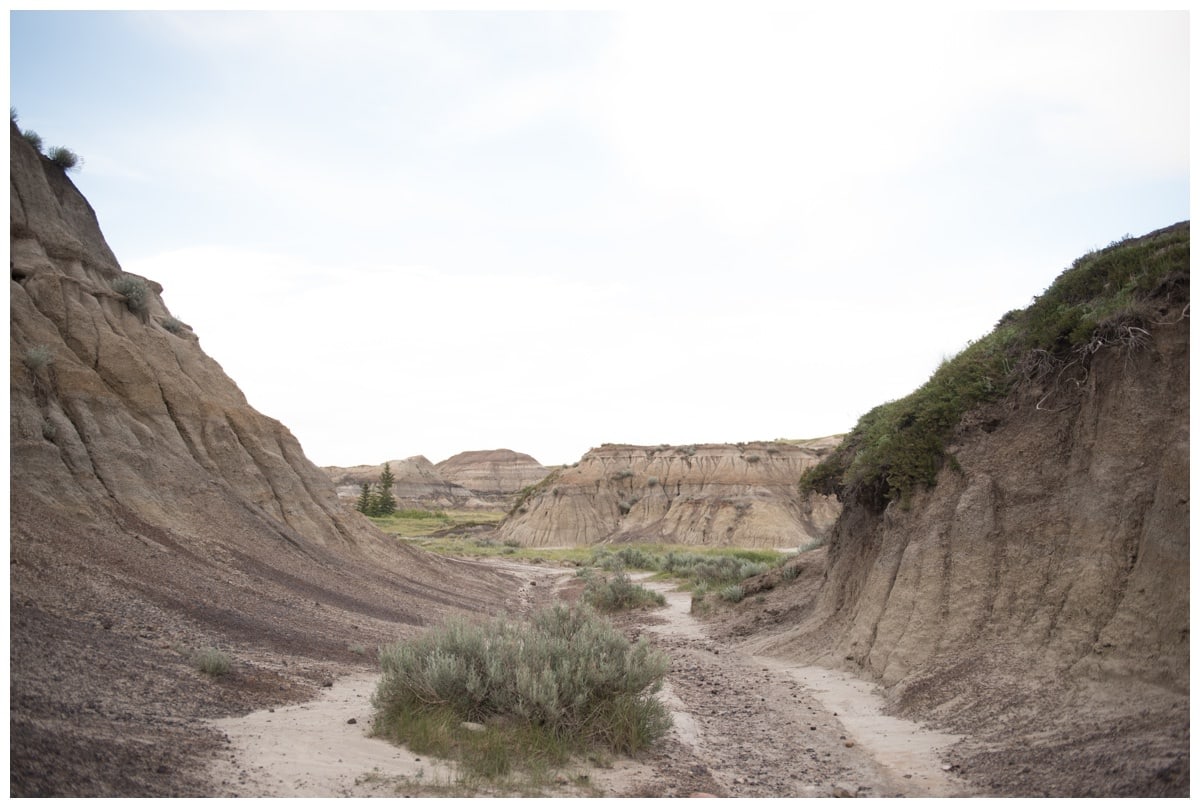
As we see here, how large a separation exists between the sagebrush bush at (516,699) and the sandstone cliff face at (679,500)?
48.8 meters

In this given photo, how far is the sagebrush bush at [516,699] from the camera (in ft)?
23.9

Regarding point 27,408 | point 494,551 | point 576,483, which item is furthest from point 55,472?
point 576,483

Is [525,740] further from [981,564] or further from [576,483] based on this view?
[576,483]

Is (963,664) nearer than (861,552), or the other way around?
(963,664)

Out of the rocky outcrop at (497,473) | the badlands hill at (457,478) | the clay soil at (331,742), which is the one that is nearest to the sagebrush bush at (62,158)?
the clay soil at (331,742)

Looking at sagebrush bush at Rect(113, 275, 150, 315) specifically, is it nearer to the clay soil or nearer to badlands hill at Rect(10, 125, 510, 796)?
badlands hill at Rect(10, 125, 510, 796)

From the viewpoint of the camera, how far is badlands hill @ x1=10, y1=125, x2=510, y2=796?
22.4 ft

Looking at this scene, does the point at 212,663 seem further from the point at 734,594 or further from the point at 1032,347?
the point at 734,594

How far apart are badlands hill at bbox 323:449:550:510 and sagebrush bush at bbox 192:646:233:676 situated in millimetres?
102157

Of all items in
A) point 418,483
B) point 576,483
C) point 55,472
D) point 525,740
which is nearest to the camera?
point 525,740

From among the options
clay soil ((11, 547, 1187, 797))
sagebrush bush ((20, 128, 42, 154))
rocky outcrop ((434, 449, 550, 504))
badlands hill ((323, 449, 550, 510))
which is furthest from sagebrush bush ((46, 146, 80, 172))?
rocky outcrop ((434, 449, 550, 504))

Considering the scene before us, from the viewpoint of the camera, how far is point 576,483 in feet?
242

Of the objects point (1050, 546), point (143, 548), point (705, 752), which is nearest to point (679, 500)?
point (143, 548)

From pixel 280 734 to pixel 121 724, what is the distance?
1.44 m
